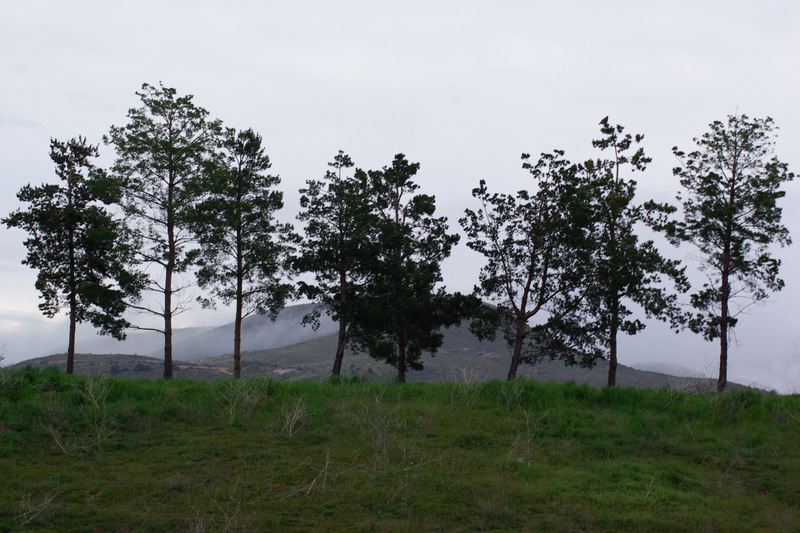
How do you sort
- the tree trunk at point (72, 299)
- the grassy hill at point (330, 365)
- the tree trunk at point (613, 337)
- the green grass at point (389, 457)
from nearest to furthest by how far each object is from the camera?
the green grass at point (389, 457) < the tree trunk at point (613, 337) < the tree trunk at point (72, 299) < the grassy hill at point (330, 365)

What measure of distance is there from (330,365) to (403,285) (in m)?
97.7

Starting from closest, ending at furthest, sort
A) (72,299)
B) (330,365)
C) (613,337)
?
(613,337) < (72,299) < (330,365)

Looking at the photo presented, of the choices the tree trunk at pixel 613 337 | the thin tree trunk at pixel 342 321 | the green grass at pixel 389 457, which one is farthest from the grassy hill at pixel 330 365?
the tree trunk at pixel 613 337

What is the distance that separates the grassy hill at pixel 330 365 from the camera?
5233 cm

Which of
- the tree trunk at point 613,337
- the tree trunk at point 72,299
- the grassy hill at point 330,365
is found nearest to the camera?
the tree trunk at point 613,337

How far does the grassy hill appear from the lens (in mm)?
52325

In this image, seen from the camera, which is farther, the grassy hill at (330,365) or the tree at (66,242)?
the grassy hill at (330,365)

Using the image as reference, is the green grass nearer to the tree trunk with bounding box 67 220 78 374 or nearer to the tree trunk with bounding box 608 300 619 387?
the tree trunk with bounding box 608 300 619 387

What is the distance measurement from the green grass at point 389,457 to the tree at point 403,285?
12.6 m

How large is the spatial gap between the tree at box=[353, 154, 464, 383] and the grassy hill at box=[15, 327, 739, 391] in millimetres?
3421

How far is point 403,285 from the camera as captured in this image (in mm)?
27516

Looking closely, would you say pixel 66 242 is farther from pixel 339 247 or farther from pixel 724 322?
pixel 724 322

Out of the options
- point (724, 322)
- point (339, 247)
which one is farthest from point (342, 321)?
point (724, 322)

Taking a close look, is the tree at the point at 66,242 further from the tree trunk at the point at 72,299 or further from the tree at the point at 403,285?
the tree at the point at 403,285
